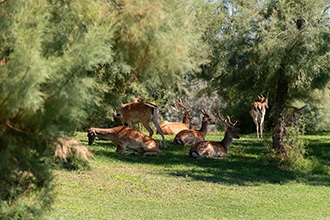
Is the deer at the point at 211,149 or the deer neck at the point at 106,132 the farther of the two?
the deer at the point at 211,149

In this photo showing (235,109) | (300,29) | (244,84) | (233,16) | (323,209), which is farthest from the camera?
(235,109)

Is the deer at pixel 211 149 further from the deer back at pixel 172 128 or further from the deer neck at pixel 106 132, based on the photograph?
the deer back at pixel 172 128

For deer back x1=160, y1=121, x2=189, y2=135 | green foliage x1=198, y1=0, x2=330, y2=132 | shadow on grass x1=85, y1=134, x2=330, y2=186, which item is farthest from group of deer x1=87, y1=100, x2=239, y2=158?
deer back x1=160, y1=121, x2=189, y2=135

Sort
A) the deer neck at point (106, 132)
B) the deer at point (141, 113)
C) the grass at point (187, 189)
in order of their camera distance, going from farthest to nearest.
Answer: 1. the deer at point (141, 113)
2. the deer neck at point (106, 132)
3. the grass at point (187, 189)

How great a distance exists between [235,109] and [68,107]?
22.2m

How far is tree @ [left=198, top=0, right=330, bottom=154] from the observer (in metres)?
13.5

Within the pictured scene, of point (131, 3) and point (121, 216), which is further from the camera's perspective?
point (121, 216)

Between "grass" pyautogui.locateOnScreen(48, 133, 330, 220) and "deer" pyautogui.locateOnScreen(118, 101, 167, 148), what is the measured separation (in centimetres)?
139

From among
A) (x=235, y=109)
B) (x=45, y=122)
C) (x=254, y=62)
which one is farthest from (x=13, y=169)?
(x=235, y=109)

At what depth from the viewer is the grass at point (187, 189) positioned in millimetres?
9641

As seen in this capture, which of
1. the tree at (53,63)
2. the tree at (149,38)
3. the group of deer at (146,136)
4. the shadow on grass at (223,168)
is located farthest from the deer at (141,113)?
the tree at (149,38)

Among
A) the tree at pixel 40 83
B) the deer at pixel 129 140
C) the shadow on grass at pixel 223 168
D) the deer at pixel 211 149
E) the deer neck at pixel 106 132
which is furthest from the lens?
the deer at pixel 211 149

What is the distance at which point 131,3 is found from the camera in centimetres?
563

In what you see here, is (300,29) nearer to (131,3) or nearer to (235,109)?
(131,3)
